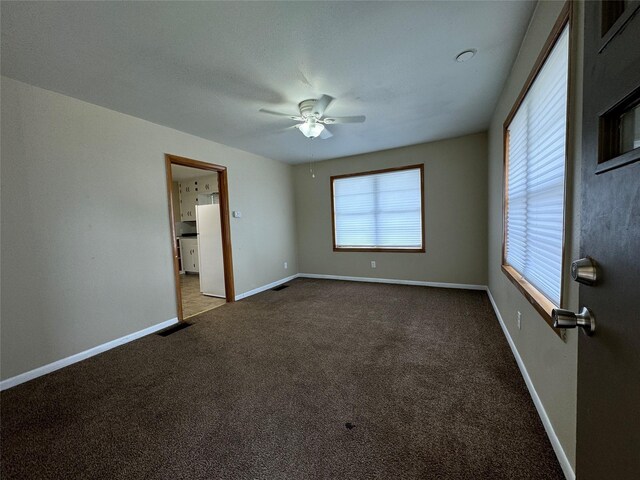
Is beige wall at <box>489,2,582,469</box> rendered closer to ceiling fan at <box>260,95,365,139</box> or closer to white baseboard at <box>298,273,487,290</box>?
ceiling fan at <box>260,95,365,139</box>

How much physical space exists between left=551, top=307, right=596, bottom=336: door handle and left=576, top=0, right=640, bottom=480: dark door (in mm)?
15

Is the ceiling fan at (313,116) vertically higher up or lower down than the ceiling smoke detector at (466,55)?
lower down

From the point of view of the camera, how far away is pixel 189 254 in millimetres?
6734

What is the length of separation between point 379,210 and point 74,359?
4.53 m

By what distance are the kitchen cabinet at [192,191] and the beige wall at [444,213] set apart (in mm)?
2884

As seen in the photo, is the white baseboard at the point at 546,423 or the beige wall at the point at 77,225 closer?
the white baseboard at the point at 546,423

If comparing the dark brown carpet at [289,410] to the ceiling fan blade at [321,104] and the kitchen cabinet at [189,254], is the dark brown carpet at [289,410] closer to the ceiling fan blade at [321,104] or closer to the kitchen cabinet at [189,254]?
the ceiling fan blade at [321,104]

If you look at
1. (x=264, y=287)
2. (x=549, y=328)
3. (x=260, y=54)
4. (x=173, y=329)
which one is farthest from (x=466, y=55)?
(x=264, y=287)

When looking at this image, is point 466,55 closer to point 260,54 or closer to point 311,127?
point 311,127

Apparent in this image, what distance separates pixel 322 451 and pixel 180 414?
973 mm

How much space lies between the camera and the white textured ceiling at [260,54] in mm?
1537

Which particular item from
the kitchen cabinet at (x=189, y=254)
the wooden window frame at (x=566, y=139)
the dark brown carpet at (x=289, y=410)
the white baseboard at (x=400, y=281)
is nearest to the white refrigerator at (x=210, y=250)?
the dark brown carpet at (x=289, y=410)

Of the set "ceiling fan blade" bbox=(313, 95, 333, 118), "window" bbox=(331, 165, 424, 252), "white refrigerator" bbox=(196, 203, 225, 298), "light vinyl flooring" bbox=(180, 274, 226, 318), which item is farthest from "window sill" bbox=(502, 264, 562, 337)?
"white refrigerator" bbox=(196, 203, 225, 298)

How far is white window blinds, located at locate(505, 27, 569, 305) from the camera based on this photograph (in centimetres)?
134
